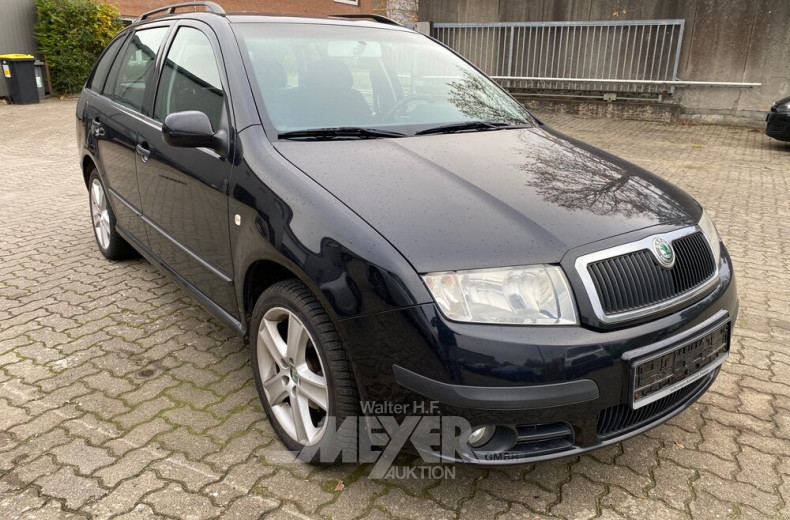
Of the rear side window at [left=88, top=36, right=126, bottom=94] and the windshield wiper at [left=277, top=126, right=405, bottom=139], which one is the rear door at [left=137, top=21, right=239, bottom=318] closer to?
the windshield wiper at [left=277, top=126, right=405, bottom=139]

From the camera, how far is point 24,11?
15.3 metres

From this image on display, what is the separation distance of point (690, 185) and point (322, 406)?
7045 mm

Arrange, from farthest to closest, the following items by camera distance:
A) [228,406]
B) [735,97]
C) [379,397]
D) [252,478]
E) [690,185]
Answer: [735,97] < [690,185] < [228,406] < [252,478] < [379,397]

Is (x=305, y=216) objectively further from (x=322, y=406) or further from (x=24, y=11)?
(x=24, y=11)

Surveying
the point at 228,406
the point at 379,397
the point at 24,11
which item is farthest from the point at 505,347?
the point at 24,11

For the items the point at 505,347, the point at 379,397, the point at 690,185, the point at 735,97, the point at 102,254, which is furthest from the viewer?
the point at 735,97

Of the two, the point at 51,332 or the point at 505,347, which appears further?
the point at 51,332

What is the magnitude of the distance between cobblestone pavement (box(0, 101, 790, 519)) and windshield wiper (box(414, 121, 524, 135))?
5.17ft

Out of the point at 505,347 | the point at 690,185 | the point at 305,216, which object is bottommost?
the point at 690,185

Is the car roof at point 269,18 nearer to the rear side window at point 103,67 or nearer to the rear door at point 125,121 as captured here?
the rear door at point 125,121

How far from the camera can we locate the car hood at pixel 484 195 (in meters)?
2.04

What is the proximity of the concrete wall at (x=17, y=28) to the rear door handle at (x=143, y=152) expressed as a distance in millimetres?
14015

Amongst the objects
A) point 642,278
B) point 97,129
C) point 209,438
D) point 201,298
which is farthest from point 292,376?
point 97,129

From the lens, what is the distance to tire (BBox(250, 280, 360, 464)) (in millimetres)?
2180
